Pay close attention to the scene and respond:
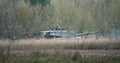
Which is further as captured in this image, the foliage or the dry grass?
the foliage

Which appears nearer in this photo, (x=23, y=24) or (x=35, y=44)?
(x=35, y=44)

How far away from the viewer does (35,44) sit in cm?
1905

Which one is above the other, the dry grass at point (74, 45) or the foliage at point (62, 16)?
the foliage at point (62, 16)

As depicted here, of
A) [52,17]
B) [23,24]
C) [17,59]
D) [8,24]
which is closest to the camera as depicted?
[17,59]

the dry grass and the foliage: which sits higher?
the foliage

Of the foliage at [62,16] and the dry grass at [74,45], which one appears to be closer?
the dry grass at [74,45]

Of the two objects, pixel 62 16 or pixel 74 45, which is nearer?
pixel 74 45

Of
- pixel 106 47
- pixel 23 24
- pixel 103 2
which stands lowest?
pixel 106 47

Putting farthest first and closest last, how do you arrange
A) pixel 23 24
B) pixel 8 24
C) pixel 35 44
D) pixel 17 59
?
pixel 23 24
pixel 8 24
pixel 35 44
pixel 17 59

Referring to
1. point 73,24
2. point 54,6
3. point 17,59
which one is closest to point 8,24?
point 17,59

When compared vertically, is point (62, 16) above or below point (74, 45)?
above

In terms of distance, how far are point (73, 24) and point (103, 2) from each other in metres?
4.39

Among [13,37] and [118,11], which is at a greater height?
[118,11]

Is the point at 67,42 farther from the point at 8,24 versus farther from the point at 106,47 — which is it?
the point at 8,24
